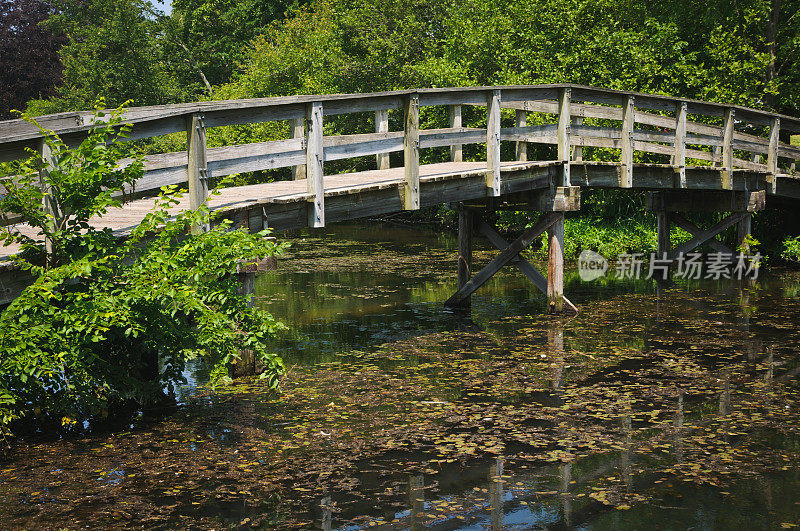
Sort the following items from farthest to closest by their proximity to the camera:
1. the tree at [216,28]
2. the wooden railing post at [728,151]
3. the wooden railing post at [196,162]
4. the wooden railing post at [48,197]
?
the tree at [216,28] → the wooden railing post at [728,151] → the wooden railing post at [196,162] → the wooden railing post at [48,197]

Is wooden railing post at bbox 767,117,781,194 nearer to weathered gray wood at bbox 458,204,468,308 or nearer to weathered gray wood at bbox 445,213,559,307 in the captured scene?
weathered gray wood at bbox 445,213,559,307

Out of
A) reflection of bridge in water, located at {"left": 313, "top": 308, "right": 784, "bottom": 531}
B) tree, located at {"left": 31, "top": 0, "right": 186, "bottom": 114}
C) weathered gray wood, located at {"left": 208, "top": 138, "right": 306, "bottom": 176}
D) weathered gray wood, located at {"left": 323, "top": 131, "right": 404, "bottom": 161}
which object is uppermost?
tree, located at {"left": 31, "top": 0, "right": 186, "bottom": 114}

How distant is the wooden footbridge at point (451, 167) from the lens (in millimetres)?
8000

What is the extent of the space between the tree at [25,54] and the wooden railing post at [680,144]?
38.1m

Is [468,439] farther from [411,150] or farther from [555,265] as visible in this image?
[555,265]

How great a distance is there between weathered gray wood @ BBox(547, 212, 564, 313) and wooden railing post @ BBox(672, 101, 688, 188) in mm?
3084

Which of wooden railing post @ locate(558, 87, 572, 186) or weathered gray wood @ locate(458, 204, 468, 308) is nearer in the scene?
wooden railing post @ locate(558, 87, 572, 186)

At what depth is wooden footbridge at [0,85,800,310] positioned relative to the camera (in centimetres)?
800

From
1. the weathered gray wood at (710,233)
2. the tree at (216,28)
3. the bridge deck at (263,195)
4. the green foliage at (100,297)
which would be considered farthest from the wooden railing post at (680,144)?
the tree at (216,28)

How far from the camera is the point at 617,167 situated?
13.7 metres

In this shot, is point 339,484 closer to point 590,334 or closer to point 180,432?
point 180,432

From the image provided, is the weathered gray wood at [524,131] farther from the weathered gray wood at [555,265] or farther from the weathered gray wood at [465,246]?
the weathered gray wood at [465,246]

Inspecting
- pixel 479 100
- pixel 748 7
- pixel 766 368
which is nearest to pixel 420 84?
pixel 748 7

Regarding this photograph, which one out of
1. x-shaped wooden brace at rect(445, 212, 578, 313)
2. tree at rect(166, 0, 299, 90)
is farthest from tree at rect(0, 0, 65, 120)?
x-shaped wooden brace at rect(445, 212, 578, 313)
